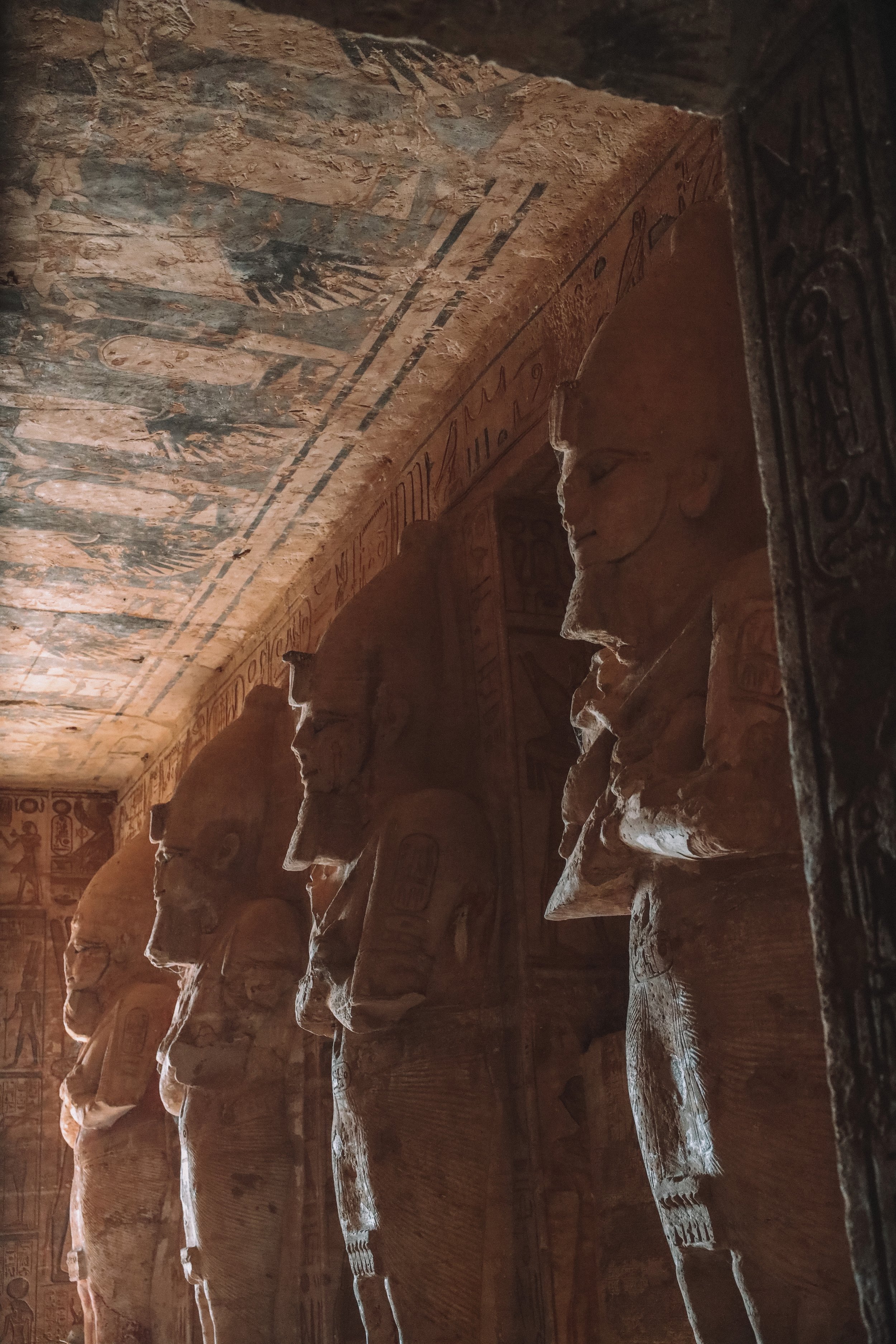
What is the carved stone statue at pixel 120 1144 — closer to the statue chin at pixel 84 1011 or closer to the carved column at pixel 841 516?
the statue chin at pixel 84 1011

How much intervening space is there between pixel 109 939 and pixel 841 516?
20.4 feet

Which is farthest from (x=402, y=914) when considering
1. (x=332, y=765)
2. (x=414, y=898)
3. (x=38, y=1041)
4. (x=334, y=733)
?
(x=38, y=1041)

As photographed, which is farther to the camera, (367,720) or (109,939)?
(109,939)

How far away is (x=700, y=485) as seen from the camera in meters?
3.20

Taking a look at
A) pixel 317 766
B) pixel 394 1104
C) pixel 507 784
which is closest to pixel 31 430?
pixel 317 766

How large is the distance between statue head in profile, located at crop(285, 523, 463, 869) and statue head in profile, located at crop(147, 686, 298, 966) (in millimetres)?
1248

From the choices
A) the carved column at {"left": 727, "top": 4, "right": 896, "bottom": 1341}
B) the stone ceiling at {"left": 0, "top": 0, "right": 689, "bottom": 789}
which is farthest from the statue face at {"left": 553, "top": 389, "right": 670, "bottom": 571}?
the stone ceiling at {"left": 0, "top": 0, "right": 689, "bottom": 789}

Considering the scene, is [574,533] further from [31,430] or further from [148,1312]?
[148,1312]

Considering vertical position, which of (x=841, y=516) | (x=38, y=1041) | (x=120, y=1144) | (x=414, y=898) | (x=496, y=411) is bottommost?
(x=120, y=1144)

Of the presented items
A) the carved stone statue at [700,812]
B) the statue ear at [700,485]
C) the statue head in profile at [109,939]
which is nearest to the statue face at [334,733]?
the carved stone statue at [700,812]

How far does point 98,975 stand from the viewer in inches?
295

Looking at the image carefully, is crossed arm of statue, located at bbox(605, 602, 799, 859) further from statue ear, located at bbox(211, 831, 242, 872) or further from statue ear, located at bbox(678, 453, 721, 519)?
statue ear, located at bbox(211, 831, 242, 872)

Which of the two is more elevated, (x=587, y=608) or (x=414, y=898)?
(x=587, y=608)

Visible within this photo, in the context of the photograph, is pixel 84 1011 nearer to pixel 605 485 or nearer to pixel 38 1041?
pixel 38 1041
